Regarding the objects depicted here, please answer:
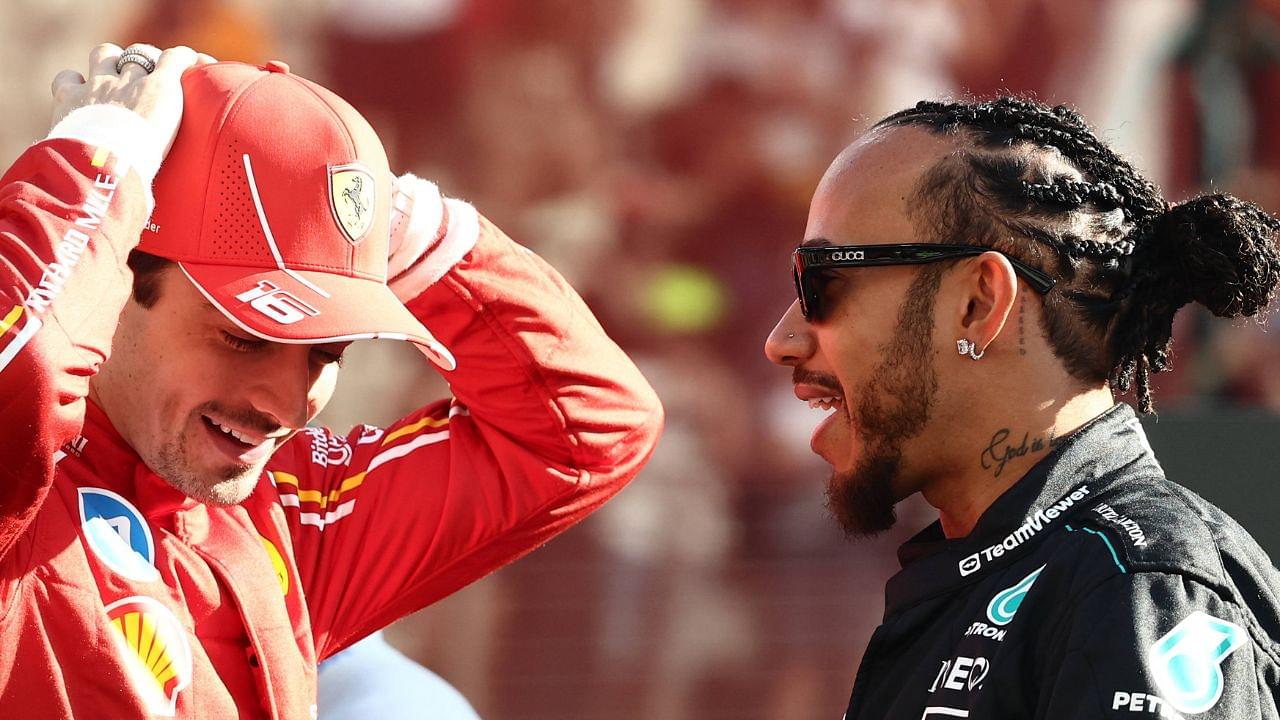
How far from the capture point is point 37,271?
68.7 inches

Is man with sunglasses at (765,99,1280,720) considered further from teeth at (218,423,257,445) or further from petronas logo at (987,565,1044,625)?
teeth at (218,423,257,445)

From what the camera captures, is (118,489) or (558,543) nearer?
(118,489)

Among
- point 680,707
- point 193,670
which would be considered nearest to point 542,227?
point 680,707

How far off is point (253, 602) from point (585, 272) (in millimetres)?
2703

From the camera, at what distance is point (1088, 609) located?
1681mm

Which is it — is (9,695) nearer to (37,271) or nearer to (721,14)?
(37,271)

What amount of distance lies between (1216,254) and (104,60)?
5.23ft

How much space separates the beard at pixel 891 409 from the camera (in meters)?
2.04

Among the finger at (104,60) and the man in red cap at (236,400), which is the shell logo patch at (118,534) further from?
the finger at (104,60)

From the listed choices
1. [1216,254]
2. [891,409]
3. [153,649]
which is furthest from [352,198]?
[1216,254]

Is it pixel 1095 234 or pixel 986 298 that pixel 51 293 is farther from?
pixel 1095 234

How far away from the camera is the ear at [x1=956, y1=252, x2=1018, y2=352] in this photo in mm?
1973

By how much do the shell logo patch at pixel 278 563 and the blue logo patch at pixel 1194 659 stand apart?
4.16 feet

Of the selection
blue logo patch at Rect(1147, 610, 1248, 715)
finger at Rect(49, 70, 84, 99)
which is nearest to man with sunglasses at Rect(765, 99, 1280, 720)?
blue logo patch at Rect(1147, 610, 1248, 715)
